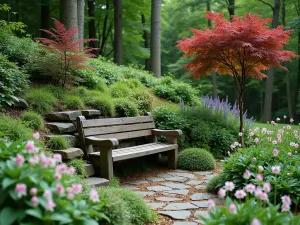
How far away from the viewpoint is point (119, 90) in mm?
6473

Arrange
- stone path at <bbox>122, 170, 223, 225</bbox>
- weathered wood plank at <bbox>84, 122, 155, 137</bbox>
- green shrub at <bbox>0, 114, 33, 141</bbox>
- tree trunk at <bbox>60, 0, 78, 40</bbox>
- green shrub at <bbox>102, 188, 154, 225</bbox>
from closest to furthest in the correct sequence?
green shrub at <bbox>102, 188, 154, 225</bbox>, stone path at <bbox>122, 170, 223, 225</bbox>, green shrub at <bbox>0, 114, 33, 141</bbox>, weathered wood plank at <bbox>84, 122, 155, 137</bbox>, tree trunk at <bbox>60, 0, 78, 40</bbox>

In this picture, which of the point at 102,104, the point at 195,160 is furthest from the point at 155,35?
the point at 195,160

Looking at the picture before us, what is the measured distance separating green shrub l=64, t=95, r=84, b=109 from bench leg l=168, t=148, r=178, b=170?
1.73 m

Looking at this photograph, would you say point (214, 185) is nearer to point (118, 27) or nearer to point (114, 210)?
point (114, 210)

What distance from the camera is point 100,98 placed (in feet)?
18.2

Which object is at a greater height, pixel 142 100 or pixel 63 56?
pixel 63 56

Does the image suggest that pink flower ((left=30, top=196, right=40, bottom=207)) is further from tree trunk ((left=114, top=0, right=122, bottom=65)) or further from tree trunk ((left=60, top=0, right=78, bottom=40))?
tree trunk ((left=114, top=0, right=122, bottom=65))

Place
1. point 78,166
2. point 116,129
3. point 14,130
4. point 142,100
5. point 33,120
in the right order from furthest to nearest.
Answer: point 142,100 < point 116,129 < point 33,120 < point 78,166 < point 14,130

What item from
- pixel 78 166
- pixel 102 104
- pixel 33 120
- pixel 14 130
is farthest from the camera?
pixel 102 104

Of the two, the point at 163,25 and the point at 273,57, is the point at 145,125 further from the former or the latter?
the point at 163,25

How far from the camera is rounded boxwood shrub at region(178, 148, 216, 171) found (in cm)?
549

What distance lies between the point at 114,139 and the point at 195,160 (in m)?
1.92

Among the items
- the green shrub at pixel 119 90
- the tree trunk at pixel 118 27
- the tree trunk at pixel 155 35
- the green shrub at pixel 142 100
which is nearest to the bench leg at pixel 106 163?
the green shrub at pixel 142 100

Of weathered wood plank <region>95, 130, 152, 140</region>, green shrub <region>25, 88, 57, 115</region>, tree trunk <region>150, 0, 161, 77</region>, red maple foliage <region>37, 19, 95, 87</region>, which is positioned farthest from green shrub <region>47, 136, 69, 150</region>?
tree trunk <region>150, 0, 161, 77</region>
